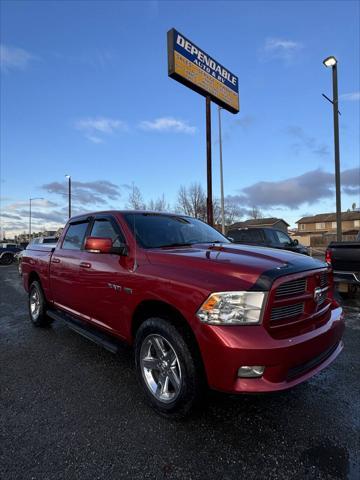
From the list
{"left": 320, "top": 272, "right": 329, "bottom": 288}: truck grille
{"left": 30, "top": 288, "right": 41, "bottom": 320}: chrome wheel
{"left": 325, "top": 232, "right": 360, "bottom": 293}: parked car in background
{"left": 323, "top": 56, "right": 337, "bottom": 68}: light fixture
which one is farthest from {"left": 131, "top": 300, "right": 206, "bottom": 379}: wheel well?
{"left": 323, "top": 56, "right": 337, "bottom": 68}: light fixture

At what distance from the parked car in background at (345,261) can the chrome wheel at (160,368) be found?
511 centimetres

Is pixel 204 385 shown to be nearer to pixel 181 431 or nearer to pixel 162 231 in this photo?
pixel 181 431

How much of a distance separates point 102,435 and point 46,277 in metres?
3.12

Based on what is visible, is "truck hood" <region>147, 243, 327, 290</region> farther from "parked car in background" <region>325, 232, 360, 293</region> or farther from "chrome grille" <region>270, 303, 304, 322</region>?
"parked car in background" <region>325, 232, 360, 293</region>

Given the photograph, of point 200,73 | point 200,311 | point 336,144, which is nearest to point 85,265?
point 200,311

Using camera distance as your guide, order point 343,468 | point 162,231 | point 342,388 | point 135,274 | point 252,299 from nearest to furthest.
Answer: point 343,468 → point 252,299 → point 135,274 → point 342,388 → point 162,231

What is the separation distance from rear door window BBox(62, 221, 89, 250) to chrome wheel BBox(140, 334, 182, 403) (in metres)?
1.90

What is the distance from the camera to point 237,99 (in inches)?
690

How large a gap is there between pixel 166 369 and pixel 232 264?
42.2 inches

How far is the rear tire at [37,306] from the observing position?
5.60 metres

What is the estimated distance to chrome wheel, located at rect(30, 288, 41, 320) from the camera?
5.82 m

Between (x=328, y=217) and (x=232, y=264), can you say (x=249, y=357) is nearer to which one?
(x=232, y=264)

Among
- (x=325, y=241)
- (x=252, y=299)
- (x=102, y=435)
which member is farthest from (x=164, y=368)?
(x=325, y=241)

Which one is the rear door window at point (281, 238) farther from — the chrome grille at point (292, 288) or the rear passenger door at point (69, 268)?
the chrome grille at point (292, 288)
